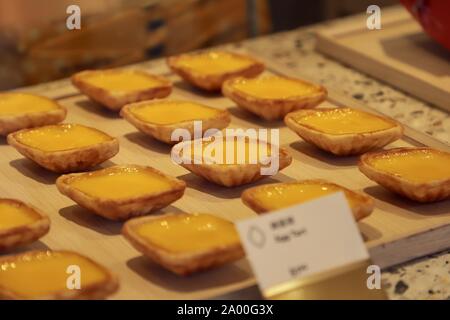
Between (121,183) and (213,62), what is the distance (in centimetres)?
50

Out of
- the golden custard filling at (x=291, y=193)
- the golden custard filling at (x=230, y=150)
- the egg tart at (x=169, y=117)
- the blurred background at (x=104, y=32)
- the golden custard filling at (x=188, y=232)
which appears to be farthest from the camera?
the blurred background at (x=104, y=32)

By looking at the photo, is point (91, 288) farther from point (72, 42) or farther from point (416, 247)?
point (72, 42)

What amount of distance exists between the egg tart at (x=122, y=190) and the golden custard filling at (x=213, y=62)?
1.33ft

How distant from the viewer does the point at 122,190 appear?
113 cm

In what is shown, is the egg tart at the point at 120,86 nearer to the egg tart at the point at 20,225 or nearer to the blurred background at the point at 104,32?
the egg tart at the point at 20,225

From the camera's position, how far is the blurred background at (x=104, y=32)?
2.21m

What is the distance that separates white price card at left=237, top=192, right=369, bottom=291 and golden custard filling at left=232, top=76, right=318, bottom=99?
520 millimetres

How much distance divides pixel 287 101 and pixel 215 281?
0.47 meters

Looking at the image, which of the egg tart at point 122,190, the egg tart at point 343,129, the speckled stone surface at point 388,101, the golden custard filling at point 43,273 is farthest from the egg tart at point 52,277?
the egg tart at point 343,129

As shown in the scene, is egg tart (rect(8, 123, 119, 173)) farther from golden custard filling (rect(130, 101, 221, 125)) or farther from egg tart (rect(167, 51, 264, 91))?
egg tart (rect(167, 51, 264, 91))

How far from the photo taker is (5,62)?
7.30 ft

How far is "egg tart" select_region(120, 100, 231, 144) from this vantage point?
4.33ft

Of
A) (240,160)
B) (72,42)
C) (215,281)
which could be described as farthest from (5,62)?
(215,281)

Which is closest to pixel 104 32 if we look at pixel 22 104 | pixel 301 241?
pixel 22 104
